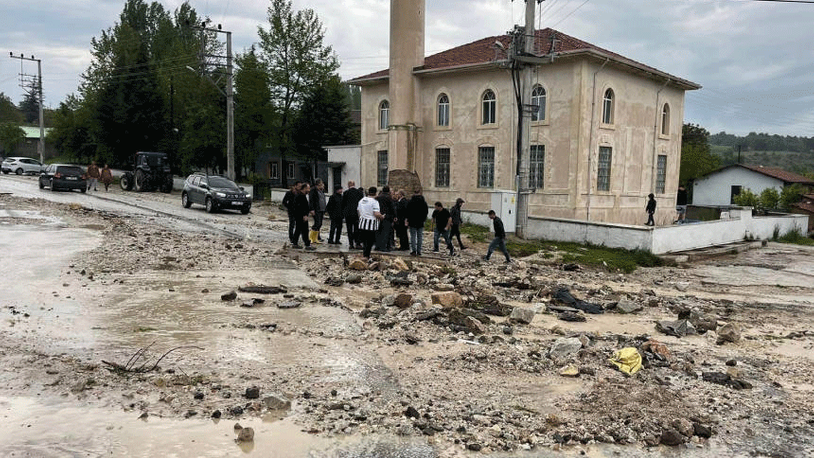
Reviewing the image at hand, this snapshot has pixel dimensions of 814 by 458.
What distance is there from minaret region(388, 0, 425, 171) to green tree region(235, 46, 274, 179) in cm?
1611

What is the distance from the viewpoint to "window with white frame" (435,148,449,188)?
31000 millimetres

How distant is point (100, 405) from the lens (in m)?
5.89

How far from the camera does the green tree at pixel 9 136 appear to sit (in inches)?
2936

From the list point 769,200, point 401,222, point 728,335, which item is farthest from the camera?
point 769,200

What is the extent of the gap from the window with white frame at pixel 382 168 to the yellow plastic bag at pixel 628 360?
86.2 feet

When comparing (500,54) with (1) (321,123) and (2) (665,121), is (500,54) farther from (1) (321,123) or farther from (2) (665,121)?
(1) (321,123)

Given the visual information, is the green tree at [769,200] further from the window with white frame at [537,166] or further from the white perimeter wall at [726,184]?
the window with white frame at [537,166]

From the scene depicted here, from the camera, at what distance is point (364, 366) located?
739cm

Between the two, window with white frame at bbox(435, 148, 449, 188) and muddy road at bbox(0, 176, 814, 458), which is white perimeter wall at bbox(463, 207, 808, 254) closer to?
muddy road at bbox(0, 176, 814, 458)

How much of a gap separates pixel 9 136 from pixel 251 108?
49.3 m

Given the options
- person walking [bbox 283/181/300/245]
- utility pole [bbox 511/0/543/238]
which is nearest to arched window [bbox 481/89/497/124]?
utility pole [bbox 511/0/543/238]

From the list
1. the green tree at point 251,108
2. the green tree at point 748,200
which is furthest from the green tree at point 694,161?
the green tree at point 251,108

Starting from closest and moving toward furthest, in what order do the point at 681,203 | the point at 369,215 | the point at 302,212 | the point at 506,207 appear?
the point at 369,215, the point at 302,212, the point at 506,207, the point at 681,203

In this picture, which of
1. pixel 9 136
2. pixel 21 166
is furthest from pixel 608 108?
pixel 9 136
